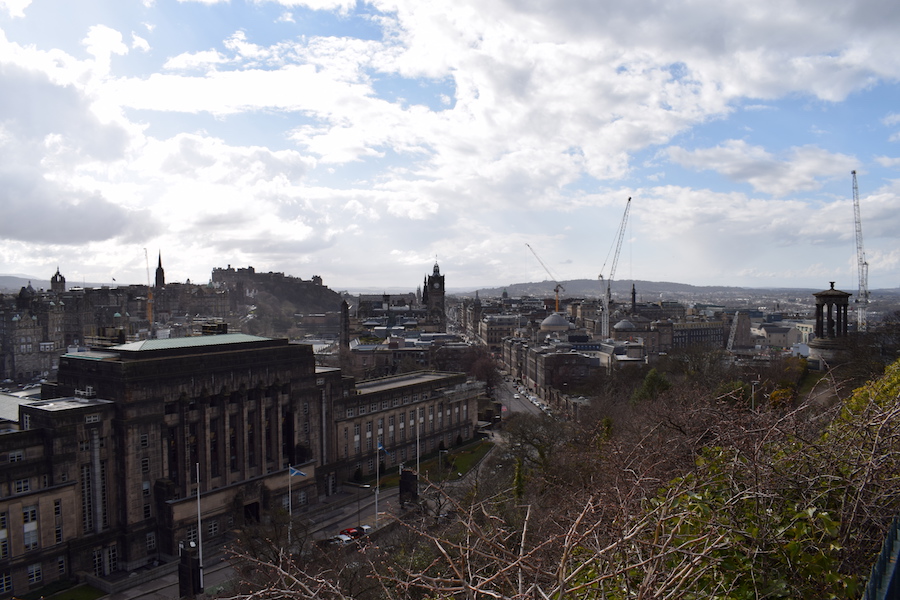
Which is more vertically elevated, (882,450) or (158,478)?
(882,450)

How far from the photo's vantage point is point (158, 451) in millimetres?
37438

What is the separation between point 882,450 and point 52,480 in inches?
1407

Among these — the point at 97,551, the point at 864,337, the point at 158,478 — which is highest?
the point at 864,337

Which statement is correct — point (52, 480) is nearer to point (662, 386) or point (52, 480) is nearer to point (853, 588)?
point (853, 588)

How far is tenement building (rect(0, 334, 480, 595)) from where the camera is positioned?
32531mm

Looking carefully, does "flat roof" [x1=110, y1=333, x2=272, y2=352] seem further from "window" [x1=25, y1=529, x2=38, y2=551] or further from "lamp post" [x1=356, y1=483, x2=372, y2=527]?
"lamp post" [x1=356, y1=483, x2=372, y2=527]

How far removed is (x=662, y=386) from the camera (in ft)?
180

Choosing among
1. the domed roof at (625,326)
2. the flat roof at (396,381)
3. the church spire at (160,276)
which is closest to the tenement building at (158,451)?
the flat roof at (396,381)

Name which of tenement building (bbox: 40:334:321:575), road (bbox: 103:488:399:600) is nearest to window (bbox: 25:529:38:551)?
tenement building (bbox: 40:334:321:575)

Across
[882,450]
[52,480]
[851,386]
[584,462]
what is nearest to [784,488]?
[882,450]

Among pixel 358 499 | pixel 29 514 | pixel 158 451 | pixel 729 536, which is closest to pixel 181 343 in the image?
pixel 158 451

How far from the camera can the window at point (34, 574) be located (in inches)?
1257

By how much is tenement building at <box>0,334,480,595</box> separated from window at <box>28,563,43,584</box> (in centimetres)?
5

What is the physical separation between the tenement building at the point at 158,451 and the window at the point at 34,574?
0.05 metres
